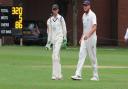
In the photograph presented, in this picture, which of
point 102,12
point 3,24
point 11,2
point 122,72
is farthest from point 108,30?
point 122,72

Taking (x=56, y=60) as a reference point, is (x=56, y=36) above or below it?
above

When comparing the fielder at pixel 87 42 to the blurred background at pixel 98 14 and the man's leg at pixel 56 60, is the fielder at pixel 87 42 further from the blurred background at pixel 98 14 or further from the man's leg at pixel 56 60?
the blurred background at pixel 98 14

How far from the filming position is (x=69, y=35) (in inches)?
2131

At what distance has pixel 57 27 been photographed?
1798 cm

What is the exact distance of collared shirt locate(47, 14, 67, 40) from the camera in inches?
708

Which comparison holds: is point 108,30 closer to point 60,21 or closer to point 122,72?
point 122,72

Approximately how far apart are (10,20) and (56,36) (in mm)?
26399

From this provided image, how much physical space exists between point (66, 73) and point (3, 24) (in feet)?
79.4

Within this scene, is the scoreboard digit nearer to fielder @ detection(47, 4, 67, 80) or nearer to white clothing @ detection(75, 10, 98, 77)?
fielder @ detection(47, 4, 67, 80)

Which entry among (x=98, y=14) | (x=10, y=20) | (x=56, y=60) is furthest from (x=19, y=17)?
(x=56, y=60)

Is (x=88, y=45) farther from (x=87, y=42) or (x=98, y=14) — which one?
(x=98, y=14)

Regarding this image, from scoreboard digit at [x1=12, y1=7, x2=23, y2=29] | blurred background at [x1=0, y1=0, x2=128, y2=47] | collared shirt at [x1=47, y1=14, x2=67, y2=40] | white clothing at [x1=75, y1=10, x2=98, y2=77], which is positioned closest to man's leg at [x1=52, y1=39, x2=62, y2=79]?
collared shirt at [x1=47, y1=14, x2=67, y2=40]

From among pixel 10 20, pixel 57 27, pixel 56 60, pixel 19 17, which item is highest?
pixel 57 27

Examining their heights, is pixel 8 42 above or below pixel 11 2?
below
